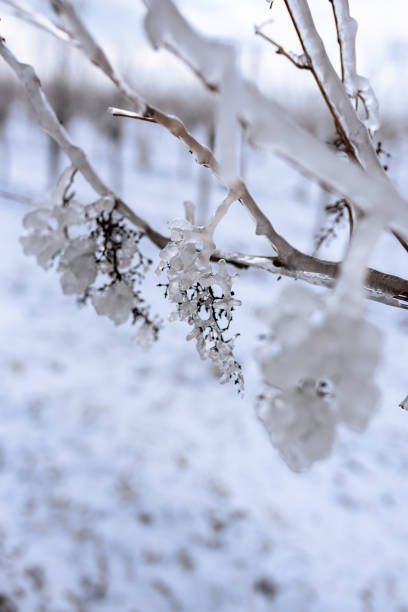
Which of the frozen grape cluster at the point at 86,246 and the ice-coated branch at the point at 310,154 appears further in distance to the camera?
the frozen grape cluster at the point at 86,246

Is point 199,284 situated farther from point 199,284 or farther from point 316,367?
point 316,367

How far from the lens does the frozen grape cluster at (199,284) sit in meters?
0.36

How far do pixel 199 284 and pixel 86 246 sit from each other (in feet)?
0.37

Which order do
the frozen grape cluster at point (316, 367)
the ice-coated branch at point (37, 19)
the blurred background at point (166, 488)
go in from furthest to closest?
the blurred background at point (166, 488) < the ice-coated branch at point (37, 19) < the frozen grape cluster at point (316, 367)

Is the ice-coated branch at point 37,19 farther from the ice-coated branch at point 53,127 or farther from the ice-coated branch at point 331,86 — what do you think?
the ice-coated branch at point 331,86

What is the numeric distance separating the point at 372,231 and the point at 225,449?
2.70 metres

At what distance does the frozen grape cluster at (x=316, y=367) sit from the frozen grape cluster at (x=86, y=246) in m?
0.27

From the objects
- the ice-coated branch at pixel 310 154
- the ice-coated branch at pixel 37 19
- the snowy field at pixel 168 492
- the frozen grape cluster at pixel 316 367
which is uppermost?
the ice-coated branch at pixel 37 19

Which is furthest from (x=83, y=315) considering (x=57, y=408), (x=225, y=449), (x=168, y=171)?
(x=168, y=171)

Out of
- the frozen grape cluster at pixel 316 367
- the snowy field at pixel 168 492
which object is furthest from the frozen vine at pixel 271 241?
the snowy field at pixel 168 492

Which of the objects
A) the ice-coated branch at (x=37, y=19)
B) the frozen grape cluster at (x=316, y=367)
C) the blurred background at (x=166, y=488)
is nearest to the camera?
the frozen grape cluster at (x=316, y=367)

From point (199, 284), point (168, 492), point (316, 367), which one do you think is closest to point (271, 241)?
point (199, 284)

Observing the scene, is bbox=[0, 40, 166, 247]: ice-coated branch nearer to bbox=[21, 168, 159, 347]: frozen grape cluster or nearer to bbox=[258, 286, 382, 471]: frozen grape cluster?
bbox=[21, 168, 159, 347]: frozen grape cluster

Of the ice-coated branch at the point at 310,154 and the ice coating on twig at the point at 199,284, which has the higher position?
the ice-coated branch at the point at 310,154
